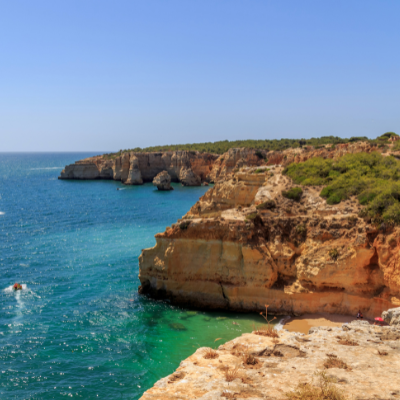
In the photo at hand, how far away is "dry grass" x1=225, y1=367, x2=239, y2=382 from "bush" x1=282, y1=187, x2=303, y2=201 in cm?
1756

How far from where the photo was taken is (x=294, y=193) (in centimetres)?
2428

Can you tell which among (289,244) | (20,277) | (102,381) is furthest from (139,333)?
(20,277)

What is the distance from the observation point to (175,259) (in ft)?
73.3

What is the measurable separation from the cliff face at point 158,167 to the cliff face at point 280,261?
2799 inches

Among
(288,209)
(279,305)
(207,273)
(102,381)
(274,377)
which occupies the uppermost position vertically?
(288,209)

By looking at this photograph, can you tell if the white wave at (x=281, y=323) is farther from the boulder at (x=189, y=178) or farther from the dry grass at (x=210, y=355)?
the boulder at (x=189, y=178)

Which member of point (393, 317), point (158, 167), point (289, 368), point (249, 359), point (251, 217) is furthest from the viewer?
point (158, 167)

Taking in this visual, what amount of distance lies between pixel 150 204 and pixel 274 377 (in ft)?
187

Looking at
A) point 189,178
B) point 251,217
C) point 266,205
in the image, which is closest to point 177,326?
point 251,217

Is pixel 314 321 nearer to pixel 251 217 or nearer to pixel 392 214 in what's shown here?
pixel 251 217

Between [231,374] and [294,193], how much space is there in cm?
1799

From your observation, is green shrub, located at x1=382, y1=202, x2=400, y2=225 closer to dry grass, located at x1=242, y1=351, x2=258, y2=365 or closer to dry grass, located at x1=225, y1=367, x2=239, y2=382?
dry grass, located at x1=242, y1=351, x2=258, y2=365

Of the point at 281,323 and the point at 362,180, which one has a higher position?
the point at 362,180

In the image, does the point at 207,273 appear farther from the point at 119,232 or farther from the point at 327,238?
the point at 119,232
